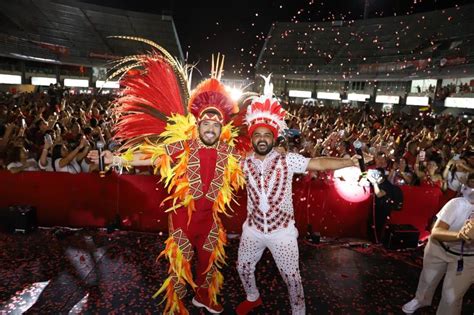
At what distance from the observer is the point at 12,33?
94.4ft

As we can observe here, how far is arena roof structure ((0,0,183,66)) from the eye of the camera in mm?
29547

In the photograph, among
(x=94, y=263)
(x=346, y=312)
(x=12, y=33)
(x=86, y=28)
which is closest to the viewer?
(x=346, y=312)

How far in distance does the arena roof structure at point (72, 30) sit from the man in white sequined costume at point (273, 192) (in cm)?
2712

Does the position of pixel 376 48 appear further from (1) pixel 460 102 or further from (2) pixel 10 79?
(2) pixel 10 79

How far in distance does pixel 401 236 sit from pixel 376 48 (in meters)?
36.0

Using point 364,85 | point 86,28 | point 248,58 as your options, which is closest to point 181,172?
point 364,85

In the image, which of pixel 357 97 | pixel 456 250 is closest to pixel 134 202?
pixel 456 250

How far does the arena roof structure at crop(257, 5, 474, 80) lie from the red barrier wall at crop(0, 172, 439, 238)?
22188 millimetres

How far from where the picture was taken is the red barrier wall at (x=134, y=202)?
18.2 feet

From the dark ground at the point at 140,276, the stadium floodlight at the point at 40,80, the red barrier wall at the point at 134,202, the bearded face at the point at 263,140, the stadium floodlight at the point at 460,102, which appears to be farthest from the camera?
the stadium floodlight at the point at 40,80

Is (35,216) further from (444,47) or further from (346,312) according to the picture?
(444,47)

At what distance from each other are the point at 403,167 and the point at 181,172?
14.8 ft

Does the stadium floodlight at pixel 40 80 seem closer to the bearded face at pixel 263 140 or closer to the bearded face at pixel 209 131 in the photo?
the bearded face at pixel 209 131

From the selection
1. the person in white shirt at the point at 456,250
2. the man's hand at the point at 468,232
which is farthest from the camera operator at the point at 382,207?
the man's hand at the point at 468,232
